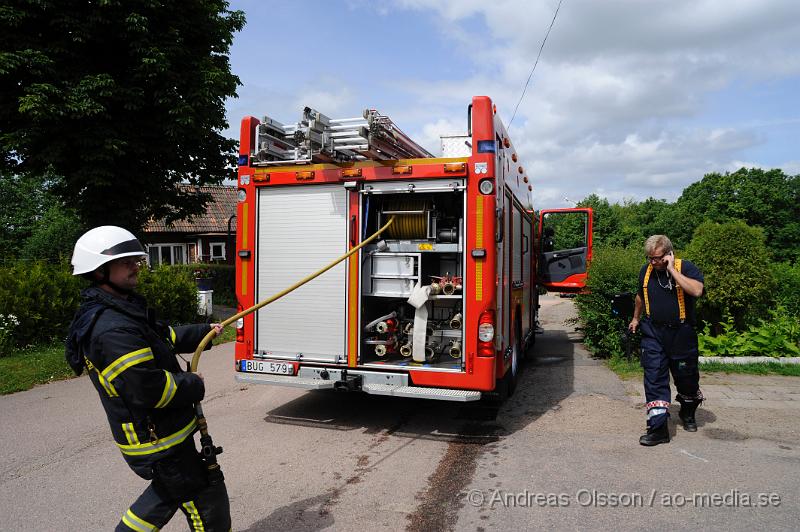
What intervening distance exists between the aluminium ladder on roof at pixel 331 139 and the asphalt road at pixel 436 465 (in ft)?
9.27

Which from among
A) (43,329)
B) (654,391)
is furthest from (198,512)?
(43,329)

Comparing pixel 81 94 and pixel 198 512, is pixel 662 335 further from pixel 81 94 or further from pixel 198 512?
pixel 81 94

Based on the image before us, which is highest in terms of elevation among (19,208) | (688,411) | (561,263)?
(19,208)

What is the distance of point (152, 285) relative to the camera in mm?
12320

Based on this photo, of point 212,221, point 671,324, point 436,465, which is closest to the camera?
point 436,465

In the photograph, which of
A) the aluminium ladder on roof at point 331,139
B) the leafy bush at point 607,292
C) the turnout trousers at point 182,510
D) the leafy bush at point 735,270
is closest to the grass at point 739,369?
the leafy bush at point 607,292

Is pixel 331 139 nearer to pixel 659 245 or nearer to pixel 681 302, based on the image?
pixel 659 245

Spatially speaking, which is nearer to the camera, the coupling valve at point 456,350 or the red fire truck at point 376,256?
the red fire truck at point 376,256

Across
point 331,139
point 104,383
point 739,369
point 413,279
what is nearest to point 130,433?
point 104,383

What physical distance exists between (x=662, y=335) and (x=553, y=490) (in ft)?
6.58

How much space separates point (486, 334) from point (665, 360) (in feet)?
5.55

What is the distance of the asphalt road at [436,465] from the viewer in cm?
378

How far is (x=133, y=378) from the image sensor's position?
246 cm

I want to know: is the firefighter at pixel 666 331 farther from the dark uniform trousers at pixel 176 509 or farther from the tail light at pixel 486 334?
the dark uniform trousers at pixel 176 509
